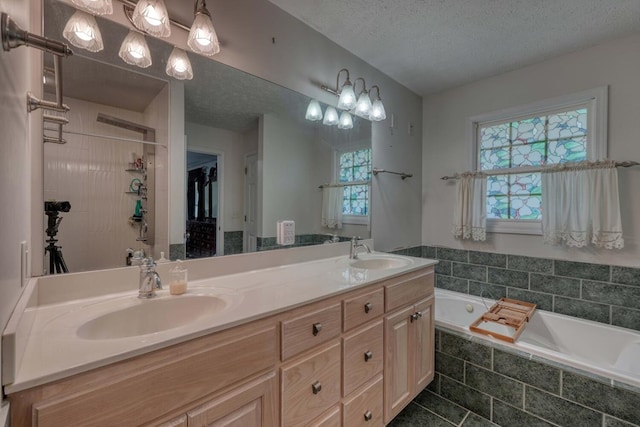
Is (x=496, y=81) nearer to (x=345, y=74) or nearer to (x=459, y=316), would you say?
(x=345, y=74)

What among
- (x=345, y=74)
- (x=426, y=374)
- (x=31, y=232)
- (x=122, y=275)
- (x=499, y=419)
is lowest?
(x=499, y=419)

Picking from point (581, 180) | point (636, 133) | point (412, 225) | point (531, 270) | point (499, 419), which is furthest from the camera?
point (412, 225)

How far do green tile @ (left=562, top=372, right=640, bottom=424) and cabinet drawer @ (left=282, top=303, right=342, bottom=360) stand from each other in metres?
1.32

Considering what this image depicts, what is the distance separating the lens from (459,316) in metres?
2.61

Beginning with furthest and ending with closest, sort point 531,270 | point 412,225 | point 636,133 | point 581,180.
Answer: point 412,225 → point 531,270 → point 581,180 → point 636,133

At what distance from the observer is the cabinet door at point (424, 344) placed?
5.62 feet

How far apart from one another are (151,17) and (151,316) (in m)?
1.19

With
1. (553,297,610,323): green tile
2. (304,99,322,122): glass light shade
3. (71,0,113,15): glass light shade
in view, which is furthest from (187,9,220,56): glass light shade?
(553,297,610,323): green tile

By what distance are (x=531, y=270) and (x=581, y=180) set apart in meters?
0.79

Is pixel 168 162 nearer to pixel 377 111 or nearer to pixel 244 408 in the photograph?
pixel 244 408

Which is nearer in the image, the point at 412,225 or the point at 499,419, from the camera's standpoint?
the point at 499,419

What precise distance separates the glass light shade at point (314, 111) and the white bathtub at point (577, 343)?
1.70 m

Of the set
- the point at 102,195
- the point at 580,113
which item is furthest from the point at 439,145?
A: the point at 102,195

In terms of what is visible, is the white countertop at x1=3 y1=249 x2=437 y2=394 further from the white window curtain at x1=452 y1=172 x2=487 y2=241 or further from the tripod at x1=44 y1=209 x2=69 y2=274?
the white window curtain at x1=452 y1=172 x2=487 y2=241
